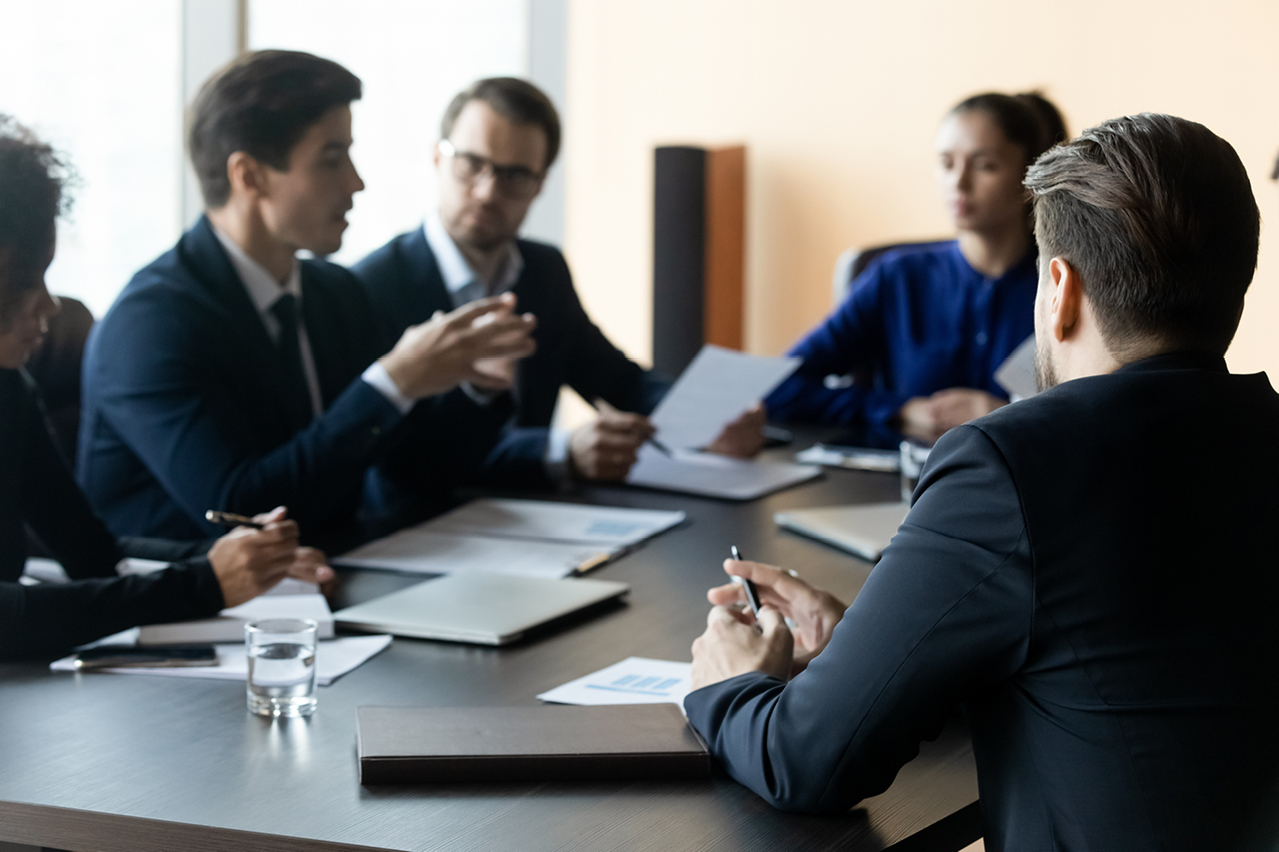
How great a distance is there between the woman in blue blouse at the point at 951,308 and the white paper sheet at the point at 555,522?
1.00 metres

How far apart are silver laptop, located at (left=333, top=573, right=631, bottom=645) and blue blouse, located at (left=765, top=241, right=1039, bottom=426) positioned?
4.89 feet

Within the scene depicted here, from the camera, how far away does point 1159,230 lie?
900 mm

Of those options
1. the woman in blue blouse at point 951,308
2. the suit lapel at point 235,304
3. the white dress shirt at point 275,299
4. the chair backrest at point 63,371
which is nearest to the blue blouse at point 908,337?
the woman in blue blouse at point 951,308

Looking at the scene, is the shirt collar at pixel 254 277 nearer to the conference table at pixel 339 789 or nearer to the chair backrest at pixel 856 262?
the conference table at pixel 339 789

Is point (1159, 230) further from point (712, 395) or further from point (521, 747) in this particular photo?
point (712, 395)

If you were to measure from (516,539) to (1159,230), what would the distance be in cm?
113

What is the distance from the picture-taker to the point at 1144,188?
2.96ft

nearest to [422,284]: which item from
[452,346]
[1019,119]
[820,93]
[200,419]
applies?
[452,346]

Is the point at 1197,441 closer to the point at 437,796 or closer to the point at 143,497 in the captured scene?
the point at 437,796

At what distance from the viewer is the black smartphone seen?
1.25 m

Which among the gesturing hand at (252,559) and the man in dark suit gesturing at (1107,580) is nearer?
the man in dark suit gesturing at (1107,580)

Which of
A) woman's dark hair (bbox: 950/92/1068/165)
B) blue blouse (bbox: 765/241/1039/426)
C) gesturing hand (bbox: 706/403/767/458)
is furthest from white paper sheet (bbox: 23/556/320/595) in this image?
woman's dark hair (bbox: 950/92/1068/165)

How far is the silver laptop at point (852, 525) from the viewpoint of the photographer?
5.75 feet

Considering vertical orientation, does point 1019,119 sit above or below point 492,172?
above
